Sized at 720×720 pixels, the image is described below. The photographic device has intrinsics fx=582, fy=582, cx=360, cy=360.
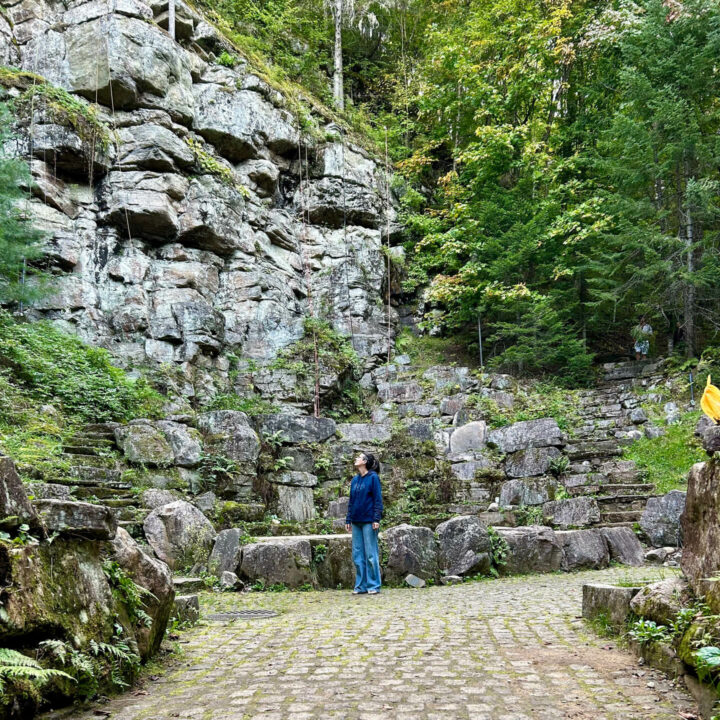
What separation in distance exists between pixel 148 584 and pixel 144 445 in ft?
21.9

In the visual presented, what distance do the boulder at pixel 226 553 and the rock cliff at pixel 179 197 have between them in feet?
23.1

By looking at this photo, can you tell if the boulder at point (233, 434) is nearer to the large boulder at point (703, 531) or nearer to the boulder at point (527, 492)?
the boulder at point (527, 492)

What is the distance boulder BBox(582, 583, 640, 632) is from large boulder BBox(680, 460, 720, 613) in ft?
2.47

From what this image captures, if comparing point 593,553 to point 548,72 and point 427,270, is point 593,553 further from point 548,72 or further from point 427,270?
point 548,72

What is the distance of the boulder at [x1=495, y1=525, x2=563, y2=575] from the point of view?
7902 mm

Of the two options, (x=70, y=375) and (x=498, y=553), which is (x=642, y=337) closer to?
(x=498, y=553)

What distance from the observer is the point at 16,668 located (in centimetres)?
226

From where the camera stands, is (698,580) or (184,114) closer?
(698,580)

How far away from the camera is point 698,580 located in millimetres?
3250

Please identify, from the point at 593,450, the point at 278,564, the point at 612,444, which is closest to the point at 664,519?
the point at 593,450

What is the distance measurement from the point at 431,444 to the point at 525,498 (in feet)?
7.71

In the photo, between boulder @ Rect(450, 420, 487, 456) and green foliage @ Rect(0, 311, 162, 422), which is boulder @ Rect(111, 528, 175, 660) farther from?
boulder @ Rect(450, 420, 487, 456)

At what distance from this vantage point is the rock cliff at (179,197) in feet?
47.8

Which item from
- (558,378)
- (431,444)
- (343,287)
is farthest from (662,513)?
(343,287)
